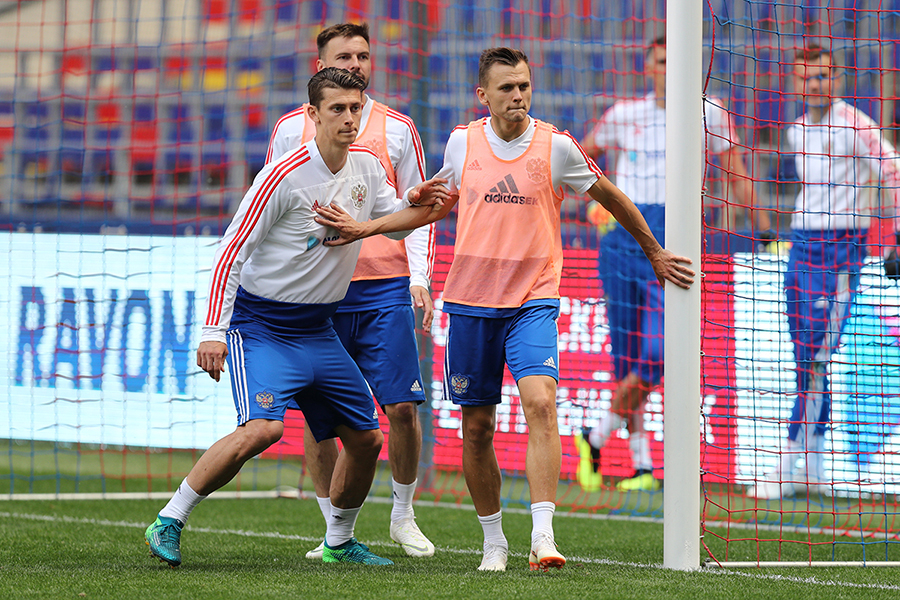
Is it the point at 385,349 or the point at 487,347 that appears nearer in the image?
the point at 487,347

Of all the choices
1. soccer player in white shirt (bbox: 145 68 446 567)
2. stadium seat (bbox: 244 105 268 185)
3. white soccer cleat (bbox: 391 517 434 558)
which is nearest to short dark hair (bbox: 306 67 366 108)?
soccer player in white shirt (bbox: 145 68 446 567)

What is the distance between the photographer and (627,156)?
283 inches

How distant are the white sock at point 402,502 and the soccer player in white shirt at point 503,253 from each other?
0.79 metres

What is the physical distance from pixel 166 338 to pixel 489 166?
4.42m

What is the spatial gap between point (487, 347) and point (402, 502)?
1.17 m

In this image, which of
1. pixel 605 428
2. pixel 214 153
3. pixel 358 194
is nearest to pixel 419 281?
pixel 358 194

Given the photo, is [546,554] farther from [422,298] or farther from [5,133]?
[5,133]

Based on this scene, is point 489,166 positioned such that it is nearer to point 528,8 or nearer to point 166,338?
point 166,338

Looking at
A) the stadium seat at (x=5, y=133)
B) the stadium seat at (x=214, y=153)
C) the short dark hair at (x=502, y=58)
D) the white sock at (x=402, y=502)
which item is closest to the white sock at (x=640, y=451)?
the white sock at (x=402, y=502)

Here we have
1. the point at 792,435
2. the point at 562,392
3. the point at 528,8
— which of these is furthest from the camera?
the point at 528,8

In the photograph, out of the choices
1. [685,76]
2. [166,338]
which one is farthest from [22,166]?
[685,76]

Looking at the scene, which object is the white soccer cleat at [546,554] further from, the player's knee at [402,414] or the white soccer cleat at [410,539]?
the player's knee at [402,414]

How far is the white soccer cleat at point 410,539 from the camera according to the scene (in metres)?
4.78

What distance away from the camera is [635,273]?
284 inches
